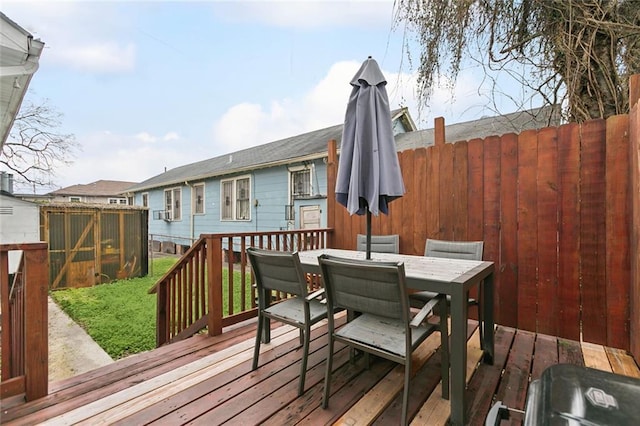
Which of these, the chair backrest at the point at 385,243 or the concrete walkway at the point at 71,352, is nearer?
the concrete walkway at the point at 71,352

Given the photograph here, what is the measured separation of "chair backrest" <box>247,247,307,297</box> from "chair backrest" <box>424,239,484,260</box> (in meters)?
1.75

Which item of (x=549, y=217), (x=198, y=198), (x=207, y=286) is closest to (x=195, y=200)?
(x=198, y=198)

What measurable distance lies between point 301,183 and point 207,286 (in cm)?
578

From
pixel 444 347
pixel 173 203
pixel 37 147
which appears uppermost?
pixel 37 147

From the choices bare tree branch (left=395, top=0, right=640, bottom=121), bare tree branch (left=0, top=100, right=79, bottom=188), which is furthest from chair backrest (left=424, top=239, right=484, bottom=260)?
bare tree branch (left=0, top=100, right=79, bottom=188)

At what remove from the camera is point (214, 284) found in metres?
3.14

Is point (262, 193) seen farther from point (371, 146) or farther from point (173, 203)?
point (371, 146)

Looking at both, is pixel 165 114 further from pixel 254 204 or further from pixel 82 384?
pixel 82 384

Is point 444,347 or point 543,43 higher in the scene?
point 543,43

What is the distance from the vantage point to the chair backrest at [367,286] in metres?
1.68

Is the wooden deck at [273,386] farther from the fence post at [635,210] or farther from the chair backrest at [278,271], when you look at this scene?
the chair backrest at [278,271]

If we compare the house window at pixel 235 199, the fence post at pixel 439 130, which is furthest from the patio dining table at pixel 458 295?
the house window at pixel 235 199

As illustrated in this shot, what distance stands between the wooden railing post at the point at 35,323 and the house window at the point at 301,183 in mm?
6755

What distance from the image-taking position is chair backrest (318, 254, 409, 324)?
168 cm
